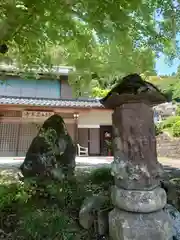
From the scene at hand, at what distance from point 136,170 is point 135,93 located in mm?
885

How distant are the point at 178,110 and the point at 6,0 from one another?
13977 mm

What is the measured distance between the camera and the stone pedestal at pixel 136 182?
2.50 meters

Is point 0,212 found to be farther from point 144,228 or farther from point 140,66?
point 140,66

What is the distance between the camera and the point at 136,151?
8.75 ft

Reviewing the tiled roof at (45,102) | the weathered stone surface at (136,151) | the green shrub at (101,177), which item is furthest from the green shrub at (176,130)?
the weathered stone surface at (136,151)

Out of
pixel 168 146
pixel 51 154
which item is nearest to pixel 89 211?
pixel 51 154

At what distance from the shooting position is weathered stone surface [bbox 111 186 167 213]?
8.21ft

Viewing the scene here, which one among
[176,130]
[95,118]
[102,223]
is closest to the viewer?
[102,223]

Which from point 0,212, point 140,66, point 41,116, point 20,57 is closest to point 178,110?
point 41,116

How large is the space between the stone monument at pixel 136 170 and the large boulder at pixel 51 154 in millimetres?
1364

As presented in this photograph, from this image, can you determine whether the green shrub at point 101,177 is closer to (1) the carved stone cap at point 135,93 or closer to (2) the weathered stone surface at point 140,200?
(2) the weathered stone surface at point 140,200

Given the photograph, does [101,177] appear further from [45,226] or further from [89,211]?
[45,226]

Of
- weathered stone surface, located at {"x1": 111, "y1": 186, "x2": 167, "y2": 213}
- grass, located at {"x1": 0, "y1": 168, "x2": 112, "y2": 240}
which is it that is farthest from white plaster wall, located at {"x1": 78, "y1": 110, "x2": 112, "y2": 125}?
weathered stone surface, located at {"x1": 111, "y1": 186, "x2": 167, "y2": 213}

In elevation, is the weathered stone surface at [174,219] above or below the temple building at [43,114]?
below
